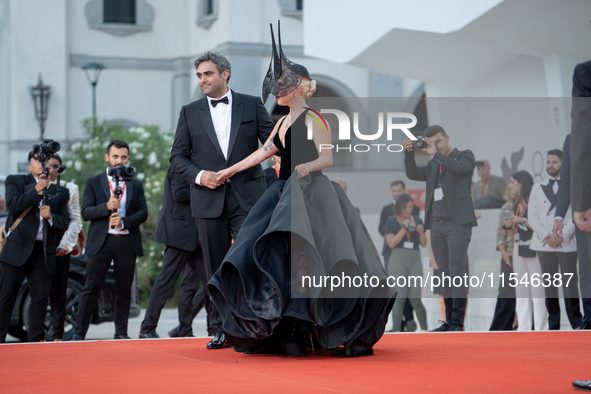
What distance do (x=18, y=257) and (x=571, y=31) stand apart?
7.46 metres

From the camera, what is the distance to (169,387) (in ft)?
15.3

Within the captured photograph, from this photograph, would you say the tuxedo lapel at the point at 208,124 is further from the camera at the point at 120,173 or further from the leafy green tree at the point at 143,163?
the leafy green tree at the point at 143,163

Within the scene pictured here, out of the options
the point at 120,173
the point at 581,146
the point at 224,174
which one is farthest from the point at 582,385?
the point at 120,173

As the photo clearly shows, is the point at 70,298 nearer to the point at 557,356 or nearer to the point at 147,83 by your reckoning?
the point at 557,356

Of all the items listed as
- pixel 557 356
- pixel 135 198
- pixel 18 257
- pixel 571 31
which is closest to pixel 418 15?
pixel 571 31

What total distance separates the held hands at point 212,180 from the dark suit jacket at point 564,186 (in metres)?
2.85

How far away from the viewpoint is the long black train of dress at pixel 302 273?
5699 mm

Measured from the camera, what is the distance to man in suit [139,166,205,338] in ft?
28.1

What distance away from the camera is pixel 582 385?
4336mm

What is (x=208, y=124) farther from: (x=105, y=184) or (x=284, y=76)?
(x=105, y=184)

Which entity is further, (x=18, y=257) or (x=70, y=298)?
(x=70, y=298)

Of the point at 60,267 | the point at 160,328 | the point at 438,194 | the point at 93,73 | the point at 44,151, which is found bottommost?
the point at 160,328

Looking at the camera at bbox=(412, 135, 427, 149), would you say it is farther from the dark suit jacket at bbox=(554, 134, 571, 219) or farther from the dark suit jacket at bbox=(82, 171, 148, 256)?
the dark suit jacket at bbox=(82, 171, 148, 256)

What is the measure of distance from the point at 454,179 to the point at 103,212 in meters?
3.07
